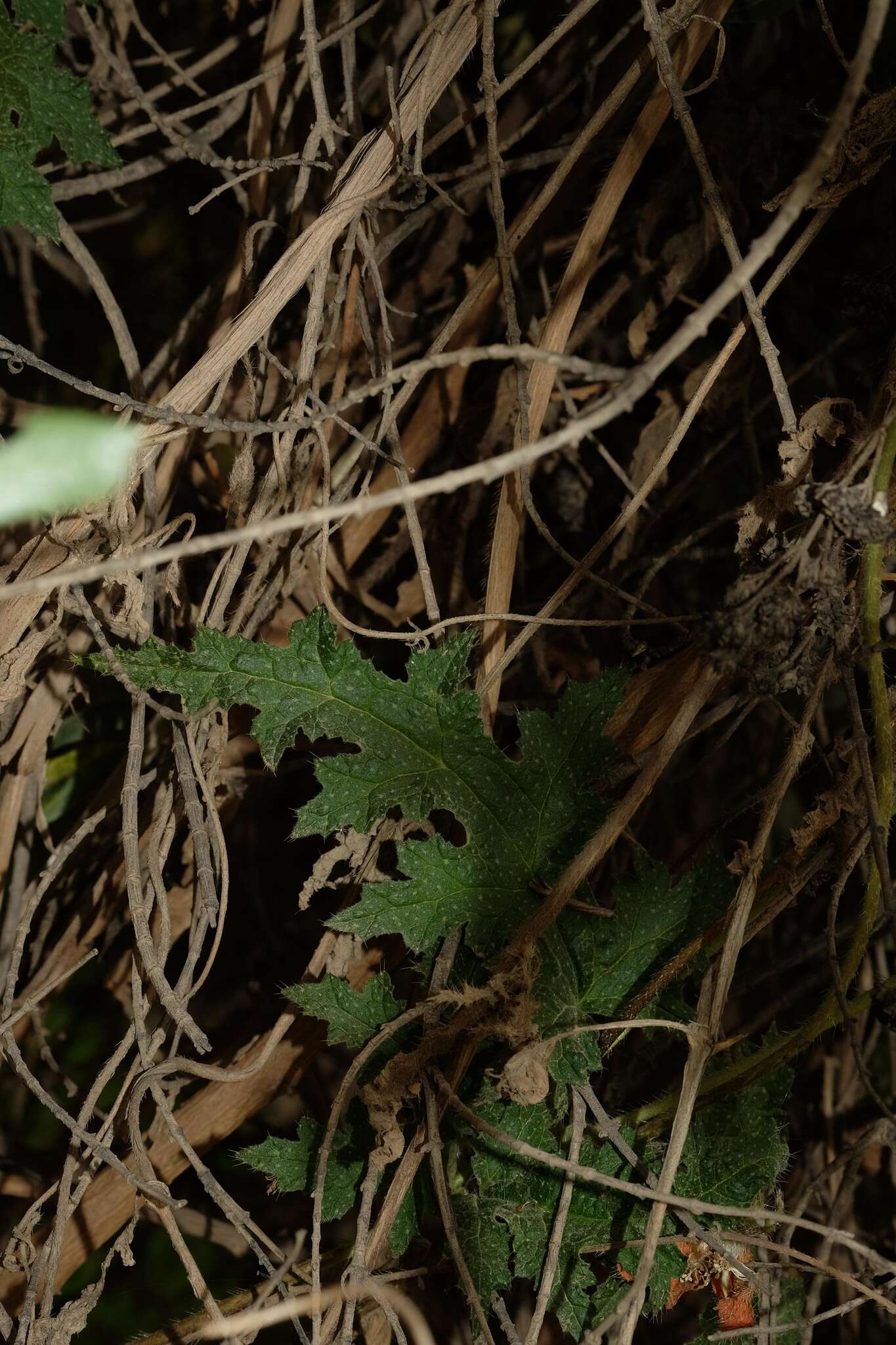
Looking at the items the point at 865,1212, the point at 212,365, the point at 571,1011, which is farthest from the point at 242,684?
the point at 865,1212

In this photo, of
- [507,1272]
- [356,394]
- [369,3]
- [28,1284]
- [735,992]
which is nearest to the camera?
[356,394]

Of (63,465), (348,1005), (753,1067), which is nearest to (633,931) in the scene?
(753,1067)

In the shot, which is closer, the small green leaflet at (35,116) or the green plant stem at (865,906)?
the green plant stem at (865,906)

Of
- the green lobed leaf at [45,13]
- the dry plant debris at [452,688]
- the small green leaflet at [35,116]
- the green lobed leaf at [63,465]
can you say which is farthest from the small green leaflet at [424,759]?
the green lobed leaf at [45,13]

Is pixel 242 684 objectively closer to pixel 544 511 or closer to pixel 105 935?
pixel 105 935

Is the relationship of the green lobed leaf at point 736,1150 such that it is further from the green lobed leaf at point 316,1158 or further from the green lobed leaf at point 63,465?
the green lobed leaf at point 63,465

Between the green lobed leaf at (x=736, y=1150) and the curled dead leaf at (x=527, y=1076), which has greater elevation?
the curled dead leaf at (x=527, y=1076)

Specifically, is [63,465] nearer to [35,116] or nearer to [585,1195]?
[35,116]
